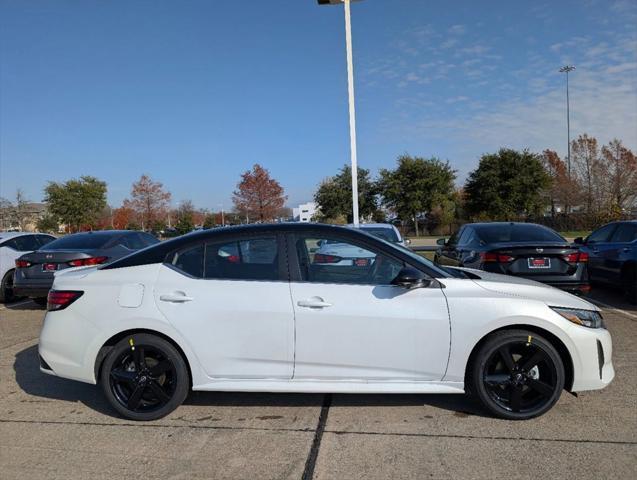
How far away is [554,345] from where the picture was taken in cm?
364

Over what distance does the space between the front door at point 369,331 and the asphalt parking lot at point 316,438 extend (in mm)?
416

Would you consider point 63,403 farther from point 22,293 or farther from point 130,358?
point 22,293

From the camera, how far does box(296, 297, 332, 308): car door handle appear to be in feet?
11.6

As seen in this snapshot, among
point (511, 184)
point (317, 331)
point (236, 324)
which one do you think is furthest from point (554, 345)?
point (511, 184)

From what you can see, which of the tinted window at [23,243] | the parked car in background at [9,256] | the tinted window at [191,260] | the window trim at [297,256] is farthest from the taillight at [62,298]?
the tinted window at [23,243]

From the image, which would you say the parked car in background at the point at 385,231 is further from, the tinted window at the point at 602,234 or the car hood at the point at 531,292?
the car hood at the point at 531,292

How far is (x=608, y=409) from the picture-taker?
→ 3.77m

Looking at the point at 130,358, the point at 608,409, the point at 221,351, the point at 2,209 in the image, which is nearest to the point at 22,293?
the point at 130,358

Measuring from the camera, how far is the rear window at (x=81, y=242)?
8414 millimetres

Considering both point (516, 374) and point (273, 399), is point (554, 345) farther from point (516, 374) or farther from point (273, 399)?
point (273, 399)

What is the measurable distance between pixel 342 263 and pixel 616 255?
22.0 ft

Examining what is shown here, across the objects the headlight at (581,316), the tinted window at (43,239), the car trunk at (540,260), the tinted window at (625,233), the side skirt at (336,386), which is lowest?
the side skirt at (336,386)

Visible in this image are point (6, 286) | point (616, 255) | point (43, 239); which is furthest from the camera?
point (43, 239)

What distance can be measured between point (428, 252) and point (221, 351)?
16624 millimetres
